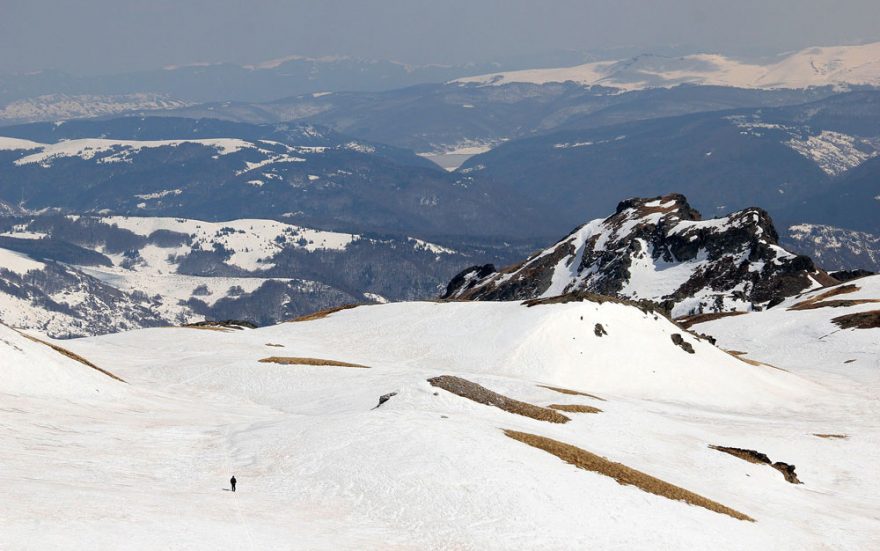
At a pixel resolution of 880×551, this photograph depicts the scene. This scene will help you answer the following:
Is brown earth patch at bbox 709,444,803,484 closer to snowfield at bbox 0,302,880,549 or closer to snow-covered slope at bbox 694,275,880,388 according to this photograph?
snowfield at bbox 0,302,880,549

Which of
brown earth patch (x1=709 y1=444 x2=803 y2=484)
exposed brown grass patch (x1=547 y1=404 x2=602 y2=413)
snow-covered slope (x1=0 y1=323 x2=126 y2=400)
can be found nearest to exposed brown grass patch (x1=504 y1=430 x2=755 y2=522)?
brown earth patch (x1=709 y1=444 x2=803 y2=484)

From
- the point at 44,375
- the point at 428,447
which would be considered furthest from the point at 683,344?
the point at 44,375

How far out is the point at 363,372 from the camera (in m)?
79.7

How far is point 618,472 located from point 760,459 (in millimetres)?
17426

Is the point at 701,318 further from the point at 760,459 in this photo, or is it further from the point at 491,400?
the point at 491,400

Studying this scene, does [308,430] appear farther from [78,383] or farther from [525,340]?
[525,340]

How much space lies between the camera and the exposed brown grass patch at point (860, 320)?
401 feet

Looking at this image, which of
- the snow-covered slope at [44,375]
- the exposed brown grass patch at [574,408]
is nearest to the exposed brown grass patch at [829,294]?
the exposed brown grass patch at [574,408]

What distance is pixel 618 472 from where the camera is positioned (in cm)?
4666

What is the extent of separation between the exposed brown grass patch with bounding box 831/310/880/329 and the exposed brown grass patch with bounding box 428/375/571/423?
76.4 meters

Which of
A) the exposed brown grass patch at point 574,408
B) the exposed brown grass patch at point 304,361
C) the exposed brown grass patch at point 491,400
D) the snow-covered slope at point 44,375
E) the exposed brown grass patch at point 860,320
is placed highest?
the snow-covered slope at point 44,375

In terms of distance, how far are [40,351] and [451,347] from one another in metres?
46.8

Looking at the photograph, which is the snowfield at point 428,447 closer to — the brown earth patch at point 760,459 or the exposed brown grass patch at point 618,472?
the exposed brown grass patch at point 618,472

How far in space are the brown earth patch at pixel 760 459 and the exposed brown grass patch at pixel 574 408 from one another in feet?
33.0
